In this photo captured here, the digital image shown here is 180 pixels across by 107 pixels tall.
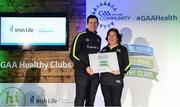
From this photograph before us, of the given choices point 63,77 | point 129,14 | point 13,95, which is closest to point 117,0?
point 129,14

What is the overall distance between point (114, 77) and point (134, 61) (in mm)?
1085

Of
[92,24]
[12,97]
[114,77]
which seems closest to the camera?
[114,77]

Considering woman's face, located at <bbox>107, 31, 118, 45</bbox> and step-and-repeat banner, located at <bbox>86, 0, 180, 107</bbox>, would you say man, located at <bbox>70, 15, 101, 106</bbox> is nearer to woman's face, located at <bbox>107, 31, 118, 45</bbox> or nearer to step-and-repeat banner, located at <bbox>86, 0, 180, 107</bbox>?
woman's face, located at <bbox>107, 31, 118, 45</bbox>

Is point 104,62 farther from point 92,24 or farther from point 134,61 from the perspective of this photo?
point 134,61

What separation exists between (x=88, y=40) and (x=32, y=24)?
4.03ft

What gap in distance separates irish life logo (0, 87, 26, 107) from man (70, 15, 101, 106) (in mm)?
1163

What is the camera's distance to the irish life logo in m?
6.31

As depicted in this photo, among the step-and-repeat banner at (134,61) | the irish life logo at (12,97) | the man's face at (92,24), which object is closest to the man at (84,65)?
the man's face at (92,24)

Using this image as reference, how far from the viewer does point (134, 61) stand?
6402 millimetres

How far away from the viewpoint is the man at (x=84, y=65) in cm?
550

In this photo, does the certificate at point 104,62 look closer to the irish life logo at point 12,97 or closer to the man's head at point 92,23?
the man's head at point 92,23

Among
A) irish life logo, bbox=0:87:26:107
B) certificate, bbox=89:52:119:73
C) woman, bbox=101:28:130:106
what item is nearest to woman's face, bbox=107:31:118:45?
woman, bbox=101:28:130:106

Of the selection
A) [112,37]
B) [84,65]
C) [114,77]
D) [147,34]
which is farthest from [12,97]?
[147,34]

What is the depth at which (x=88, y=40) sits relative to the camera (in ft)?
18.2
